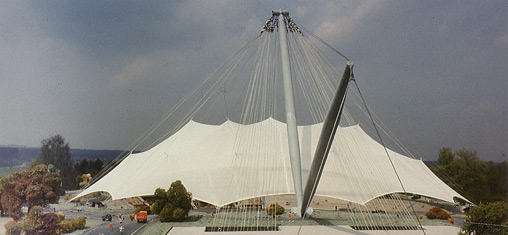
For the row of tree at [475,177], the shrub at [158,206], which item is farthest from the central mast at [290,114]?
the row of tree at [475,177]

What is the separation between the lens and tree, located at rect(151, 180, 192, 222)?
17750mm

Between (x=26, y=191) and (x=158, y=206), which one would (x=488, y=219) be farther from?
(x=26, y=191)

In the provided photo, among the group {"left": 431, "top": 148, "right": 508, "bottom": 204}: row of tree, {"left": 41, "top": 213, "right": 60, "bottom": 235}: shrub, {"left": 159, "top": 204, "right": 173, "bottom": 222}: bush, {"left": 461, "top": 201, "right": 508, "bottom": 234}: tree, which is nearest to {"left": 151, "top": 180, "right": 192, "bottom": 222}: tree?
{"left": 159, "top": 204, "right": 173, "bottom": 222}: bush

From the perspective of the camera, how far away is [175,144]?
79.6 feet

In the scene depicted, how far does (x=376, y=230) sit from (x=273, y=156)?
296 inches

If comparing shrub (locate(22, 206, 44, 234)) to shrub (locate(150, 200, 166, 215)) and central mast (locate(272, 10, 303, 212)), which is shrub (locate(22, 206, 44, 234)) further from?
central mast (locate(272, 10, 303, 212))

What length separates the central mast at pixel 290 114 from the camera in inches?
571

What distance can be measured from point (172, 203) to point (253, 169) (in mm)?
5214

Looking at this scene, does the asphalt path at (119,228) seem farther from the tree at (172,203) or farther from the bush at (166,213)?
the tree at (172,203)

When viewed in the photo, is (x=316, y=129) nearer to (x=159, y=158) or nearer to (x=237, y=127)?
(x=237, y=127)

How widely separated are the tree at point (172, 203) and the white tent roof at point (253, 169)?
918 millimetres

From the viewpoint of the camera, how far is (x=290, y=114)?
53.1ft

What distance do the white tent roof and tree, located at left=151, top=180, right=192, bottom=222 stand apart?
0.92 m

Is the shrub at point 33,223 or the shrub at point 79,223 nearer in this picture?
the shrub at point 33,223
